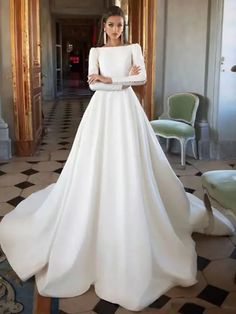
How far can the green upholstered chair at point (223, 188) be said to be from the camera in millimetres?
2236

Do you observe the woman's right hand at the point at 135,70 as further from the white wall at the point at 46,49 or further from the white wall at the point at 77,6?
the white wall at the point at 77,6

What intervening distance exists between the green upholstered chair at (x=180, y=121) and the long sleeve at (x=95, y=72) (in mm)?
2351

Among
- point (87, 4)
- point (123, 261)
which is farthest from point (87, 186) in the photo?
point (87, 4)

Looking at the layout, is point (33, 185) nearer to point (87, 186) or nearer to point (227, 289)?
point (87, 186)

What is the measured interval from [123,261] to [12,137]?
132 inches

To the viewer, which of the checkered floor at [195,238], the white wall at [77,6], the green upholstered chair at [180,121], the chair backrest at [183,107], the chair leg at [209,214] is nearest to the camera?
the checkered floor at [195,238]

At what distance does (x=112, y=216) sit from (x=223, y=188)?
670 millimetres

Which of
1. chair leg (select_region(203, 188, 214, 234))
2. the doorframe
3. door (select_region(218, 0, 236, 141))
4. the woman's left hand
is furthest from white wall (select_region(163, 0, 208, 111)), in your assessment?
the woman's left hand

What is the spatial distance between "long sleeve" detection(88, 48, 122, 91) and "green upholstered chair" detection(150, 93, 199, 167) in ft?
7.71

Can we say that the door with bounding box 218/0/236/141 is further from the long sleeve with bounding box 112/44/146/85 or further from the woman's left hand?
the woman's left hand

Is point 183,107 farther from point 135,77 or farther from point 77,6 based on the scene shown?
point 77,6

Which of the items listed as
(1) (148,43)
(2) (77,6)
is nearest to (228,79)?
(1) (148,43)

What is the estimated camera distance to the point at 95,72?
235 centimetres

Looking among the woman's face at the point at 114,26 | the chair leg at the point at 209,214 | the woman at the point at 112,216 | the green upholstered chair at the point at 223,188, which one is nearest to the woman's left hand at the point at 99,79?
the woman at the point at 112,216
